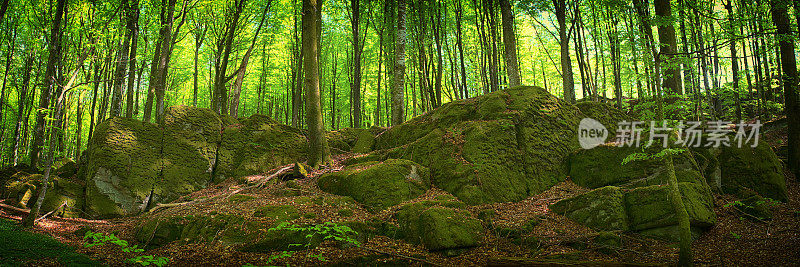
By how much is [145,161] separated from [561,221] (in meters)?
11.3

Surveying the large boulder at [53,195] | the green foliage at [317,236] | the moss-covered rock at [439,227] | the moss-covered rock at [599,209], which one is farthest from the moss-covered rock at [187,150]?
the moss-covered rock at [599,209]

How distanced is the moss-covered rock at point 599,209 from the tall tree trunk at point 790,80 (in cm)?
669

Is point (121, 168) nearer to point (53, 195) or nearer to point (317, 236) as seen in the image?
point (53, 195)

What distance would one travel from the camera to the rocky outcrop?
9.48m

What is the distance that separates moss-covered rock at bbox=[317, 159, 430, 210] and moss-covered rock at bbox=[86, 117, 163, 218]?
5552 millimetres

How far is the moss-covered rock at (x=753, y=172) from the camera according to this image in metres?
8.29

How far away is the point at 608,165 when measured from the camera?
27.5ft

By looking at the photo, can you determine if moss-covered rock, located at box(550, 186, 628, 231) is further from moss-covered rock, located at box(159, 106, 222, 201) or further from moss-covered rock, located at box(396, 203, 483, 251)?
moss-covered rock, located at box(159, 106, 222, 201)

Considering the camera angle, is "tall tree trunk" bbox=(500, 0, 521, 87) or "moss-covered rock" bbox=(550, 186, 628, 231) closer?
"moss-covered rock" bbox=(550, 186, 628, 231)

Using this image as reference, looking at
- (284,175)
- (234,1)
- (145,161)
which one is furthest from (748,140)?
(234,1)

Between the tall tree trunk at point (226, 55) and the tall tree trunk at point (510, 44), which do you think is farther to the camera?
the tall tree trunk at point (226, 55)

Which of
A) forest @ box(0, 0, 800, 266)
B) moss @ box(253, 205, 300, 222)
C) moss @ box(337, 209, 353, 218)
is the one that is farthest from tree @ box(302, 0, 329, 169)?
moss @ box(337, 209, 353, 218)

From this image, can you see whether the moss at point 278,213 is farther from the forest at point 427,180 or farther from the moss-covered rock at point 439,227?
the moss-covered rock at point 439,227

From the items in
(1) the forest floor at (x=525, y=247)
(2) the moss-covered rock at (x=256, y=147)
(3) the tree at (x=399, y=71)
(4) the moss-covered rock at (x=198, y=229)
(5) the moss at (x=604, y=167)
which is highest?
(3) the tree at (x=399, y=71)
